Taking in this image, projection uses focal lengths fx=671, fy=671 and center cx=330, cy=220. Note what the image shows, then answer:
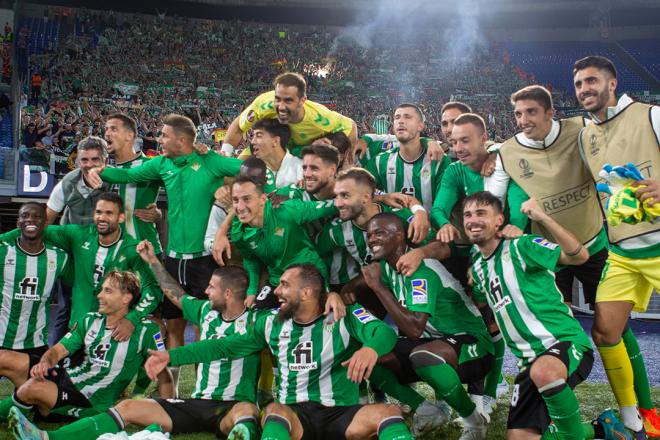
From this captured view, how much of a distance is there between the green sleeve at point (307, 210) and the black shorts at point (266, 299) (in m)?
0.53

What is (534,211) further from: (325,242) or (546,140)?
(325,242)

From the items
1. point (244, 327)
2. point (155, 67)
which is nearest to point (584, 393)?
point (244, 327)

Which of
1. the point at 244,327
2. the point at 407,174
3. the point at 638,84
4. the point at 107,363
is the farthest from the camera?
the point at 638,84

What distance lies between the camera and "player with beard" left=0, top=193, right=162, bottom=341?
5.04m

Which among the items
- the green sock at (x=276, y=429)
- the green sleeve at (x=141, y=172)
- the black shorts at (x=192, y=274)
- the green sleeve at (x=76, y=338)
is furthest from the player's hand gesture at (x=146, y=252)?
the green sock at (x=276, y=429)

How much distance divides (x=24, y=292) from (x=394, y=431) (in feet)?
10.4

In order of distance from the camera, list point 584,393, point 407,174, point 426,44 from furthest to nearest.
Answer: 1. point 426,44
2. point 584,393
3. point 407,174

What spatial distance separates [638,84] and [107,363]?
80.8 feet

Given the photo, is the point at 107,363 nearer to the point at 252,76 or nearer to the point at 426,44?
the point at 252,76

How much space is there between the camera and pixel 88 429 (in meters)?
3.70

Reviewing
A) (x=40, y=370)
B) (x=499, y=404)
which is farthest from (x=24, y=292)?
(x=499, y=404)

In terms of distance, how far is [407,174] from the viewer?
5.25m

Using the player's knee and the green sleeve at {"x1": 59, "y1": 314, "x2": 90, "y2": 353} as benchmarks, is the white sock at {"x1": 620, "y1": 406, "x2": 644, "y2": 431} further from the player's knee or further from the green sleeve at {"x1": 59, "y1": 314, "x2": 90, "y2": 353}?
the green sleeve at {"x1": 59, "y1": 314, "x2": 90, "y2": 353}

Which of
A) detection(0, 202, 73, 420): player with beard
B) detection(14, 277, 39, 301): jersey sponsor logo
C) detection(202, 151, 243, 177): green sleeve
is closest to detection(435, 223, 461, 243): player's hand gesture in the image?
detection(202, 151, 243, 177): green sleeve
